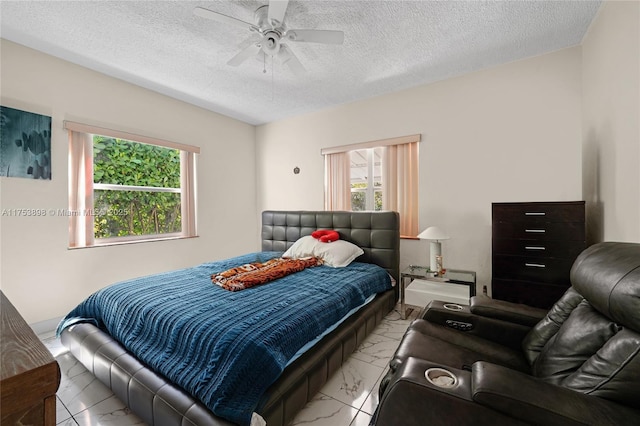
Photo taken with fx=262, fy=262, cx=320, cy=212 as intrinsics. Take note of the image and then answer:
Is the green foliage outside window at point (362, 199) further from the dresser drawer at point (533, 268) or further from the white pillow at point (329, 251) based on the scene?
the dresser drawer at point (533, 268)

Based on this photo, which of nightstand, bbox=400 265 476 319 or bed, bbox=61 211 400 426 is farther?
nightstand, bbox=400 265 476 319

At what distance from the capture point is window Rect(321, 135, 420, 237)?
11.0 ft

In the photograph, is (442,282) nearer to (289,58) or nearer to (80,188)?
(289,58)

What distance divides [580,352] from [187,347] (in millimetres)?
1842

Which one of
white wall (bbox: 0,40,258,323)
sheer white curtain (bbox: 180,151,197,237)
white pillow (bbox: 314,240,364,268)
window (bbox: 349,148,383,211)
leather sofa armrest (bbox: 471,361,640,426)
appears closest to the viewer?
leather sofa armrest (bbox: 471,361,640,426)

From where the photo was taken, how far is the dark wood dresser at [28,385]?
0.40 metres

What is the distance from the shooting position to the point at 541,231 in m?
2.26

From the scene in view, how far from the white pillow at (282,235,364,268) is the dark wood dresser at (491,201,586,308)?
4.65 ft

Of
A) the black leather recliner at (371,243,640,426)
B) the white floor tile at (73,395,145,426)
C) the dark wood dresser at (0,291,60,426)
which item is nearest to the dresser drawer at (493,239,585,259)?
the black leather recliner at (371,243,640,426)

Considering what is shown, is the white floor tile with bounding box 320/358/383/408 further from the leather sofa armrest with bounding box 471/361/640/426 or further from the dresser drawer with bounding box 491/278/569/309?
the dresser drawer with bounding box 491/278/569/309

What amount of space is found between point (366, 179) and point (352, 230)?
82cm

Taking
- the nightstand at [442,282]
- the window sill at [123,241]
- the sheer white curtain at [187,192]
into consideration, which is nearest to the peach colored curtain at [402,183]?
the nightstand at [442,282]

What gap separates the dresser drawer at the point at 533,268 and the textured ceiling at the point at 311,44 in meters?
1.99

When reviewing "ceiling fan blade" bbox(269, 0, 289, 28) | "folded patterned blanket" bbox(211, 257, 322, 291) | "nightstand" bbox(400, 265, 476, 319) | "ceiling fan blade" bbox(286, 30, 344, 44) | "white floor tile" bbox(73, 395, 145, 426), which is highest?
"ceiling fan blade" bbox(269, 0, 289, 28)
